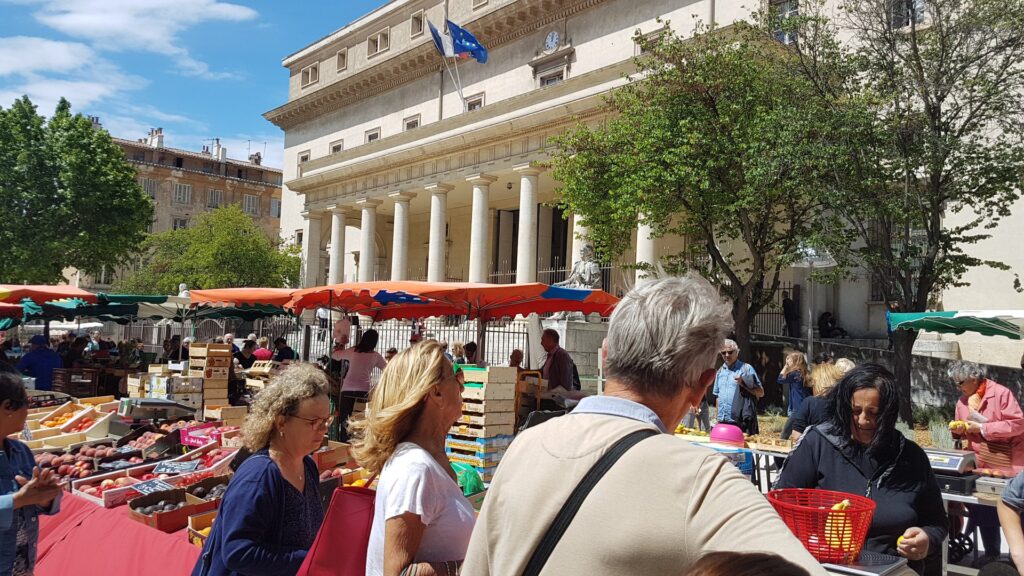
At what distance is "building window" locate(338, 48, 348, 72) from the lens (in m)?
43.3

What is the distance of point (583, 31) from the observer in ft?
97.5

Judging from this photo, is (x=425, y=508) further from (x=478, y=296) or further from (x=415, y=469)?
(x=478, y=296)

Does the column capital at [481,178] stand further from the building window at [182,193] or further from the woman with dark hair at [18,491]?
the building window at [182,193]

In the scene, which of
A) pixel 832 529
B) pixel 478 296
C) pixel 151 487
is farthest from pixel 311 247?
pixel 832 529

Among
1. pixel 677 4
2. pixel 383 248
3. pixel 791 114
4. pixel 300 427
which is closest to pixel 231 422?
pixel 300 427

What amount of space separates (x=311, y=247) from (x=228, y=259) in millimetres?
5138

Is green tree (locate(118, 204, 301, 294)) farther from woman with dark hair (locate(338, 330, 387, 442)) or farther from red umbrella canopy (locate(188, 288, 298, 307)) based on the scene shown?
woman with dark hair (locate(338, 330, 387, 442))

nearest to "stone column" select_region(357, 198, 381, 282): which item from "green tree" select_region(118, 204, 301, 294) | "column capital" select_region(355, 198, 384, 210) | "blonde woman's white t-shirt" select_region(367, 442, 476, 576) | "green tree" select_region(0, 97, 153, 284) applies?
"column capital" select_region(355, 198, 384, 210)

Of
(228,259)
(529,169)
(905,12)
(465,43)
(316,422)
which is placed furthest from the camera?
(228,259)

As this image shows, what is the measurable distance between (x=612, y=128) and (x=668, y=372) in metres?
17.1

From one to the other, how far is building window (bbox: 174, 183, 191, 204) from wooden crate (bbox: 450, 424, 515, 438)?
6506cm

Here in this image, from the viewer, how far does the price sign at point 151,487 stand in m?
5.20

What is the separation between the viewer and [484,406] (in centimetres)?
870

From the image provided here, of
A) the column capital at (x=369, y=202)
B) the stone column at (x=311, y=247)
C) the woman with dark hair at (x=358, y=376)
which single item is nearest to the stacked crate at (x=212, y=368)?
the woman with dark hair at (x=358, y=376)
